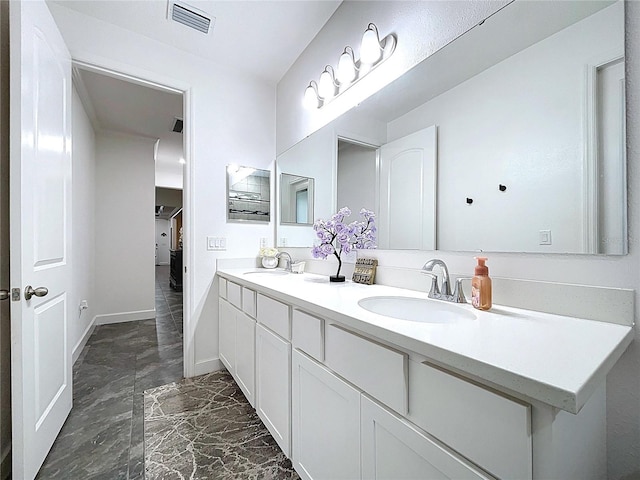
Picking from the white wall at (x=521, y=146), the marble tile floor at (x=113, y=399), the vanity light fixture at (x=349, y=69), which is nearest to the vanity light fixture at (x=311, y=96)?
the vanity light fixture at (x=349, y=69)

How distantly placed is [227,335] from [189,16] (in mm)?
2176

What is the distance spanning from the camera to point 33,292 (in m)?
1.18

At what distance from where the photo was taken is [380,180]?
1516mm

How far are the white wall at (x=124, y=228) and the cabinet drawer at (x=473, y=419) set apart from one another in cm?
404

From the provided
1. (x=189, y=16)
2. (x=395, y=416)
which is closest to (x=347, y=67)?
(x=189, y=16)

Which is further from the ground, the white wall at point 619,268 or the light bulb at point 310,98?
the light bulb at point 310,98

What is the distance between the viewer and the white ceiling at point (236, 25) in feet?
5.74

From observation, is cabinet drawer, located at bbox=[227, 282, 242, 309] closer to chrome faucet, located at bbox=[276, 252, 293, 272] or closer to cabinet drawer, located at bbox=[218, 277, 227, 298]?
cabinet drawer, located at bbox=[218, 277, 227, 298]

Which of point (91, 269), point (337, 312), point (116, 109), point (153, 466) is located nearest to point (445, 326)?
point (337, 312)

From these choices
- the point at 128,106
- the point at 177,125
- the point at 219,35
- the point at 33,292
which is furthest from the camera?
the point at 177,125

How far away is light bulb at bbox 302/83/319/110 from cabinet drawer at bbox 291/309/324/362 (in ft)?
5.12

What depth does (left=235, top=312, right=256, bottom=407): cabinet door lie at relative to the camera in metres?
1.56

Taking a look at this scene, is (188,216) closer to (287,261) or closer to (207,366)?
(287,261)

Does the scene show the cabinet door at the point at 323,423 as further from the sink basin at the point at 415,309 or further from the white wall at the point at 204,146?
the white wall at the point at 204,146
